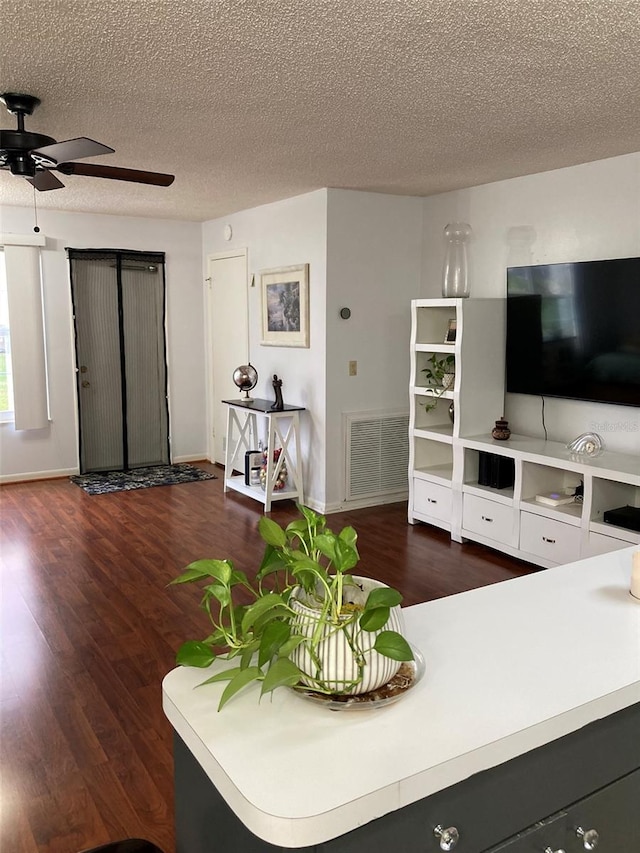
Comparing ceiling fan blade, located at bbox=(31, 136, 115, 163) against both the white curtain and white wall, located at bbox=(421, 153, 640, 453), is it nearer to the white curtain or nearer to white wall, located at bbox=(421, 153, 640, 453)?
white wall, located at bbox=(421, 153, 640, 453)

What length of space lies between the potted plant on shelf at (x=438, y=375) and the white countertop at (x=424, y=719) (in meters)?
3.36

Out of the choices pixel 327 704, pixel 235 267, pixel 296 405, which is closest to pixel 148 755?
pixel 327 704

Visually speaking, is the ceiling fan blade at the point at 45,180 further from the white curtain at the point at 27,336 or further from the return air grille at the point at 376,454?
the white curtain at the point at 27,336

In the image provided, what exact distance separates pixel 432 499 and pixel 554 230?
1.97 m

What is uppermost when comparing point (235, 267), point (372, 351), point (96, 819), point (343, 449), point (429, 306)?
point (235, 267)

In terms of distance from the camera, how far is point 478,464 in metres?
4.68

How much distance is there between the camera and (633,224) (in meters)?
3.92

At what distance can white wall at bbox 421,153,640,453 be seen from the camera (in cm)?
400

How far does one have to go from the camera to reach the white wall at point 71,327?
6344mm

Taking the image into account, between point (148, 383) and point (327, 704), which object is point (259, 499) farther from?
point (327, 704)

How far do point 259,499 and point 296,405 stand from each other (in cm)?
82

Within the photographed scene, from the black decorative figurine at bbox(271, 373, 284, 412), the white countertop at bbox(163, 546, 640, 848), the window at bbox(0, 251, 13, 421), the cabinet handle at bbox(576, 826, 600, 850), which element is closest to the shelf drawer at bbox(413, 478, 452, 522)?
the black decorative figurine at bbox(271, 373, 284, 412)

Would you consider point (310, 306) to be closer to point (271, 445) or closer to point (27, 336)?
point (271, 445)

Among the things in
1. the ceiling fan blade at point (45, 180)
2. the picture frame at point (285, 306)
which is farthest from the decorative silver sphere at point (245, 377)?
the ceiling fan blade at point (45, 180)
